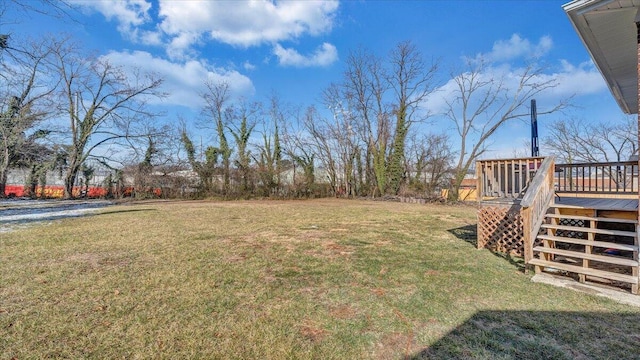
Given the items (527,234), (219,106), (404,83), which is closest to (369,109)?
(404,83)

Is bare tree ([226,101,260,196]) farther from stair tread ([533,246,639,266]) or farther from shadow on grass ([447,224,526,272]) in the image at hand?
stair tread ([533,246,639,266])

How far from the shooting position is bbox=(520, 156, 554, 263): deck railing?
4.23 m

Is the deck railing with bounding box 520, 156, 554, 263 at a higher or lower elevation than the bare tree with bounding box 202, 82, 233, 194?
lower

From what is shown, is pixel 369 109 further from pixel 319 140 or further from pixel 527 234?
pixel 527 234

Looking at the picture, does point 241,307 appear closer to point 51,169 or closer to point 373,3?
point 373,3

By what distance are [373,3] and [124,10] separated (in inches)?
317

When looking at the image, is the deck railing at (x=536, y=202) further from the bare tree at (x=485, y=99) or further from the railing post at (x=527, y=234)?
the bare tree at (x=485, y=99)

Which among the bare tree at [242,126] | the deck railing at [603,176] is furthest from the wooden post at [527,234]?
the bare tree at [242,126]

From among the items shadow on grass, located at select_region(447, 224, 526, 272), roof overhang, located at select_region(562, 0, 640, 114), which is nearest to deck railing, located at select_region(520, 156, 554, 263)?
shadow on grass, located at select_region(447, 224, 526, 272)

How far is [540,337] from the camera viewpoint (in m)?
2.46

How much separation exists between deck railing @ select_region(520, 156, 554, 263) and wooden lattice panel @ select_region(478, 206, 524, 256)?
529 millimetres

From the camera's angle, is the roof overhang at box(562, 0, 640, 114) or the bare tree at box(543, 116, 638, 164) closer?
the roof overhang at box(562, 0, 640, 114)

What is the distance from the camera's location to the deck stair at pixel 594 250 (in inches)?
140

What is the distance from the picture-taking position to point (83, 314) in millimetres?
2750
